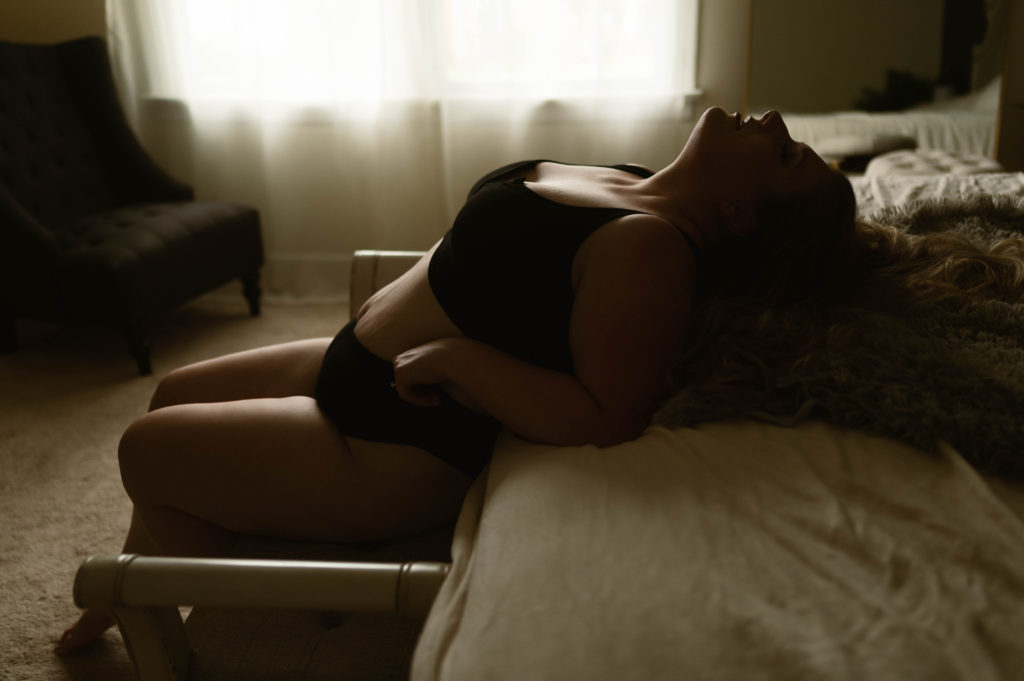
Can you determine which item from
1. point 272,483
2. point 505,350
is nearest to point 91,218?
point 272,483

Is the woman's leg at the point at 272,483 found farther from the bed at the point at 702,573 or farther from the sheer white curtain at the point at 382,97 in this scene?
the sheer white curtain at the point at 382,97

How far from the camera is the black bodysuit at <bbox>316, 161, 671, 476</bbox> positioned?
3.08 feet

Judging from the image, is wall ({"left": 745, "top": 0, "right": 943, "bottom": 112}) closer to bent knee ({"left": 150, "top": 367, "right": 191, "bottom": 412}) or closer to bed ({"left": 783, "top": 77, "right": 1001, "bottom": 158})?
bed ({"left": 783, "top": 77, "right": 1001, "bottom": 158})

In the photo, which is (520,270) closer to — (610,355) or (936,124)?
(610,355)

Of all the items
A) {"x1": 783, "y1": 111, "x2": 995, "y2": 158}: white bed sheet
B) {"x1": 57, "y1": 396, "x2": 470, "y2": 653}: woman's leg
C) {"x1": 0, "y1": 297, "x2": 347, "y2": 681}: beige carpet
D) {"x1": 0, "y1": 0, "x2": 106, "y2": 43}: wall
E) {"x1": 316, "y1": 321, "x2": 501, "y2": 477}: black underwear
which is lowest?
{"x1": 0, "y1": 297, "x2": 347, "y2": 681}: beige carpet

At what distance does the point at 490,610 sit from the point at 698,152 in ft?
2.45

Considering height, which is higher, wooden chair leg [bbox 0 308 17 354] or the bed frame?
the bed frame

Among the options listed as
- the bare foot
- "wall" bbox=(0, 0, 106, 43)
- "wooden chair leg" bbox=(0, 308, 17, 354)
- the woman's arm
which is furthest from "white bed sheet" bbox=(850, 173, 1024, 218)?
"wall" bbox=(0, 0, 106, 43)

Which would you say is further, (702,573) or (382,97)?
(382,97)

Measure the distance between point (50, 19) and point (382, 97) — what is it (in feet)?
4.74

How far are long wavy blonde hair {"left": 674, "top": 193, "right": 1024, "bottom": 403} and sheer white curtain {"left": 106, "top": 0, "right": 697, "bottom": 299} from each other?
6.95ft

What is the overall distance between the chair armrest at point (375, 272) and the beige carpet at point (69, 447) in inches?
29.3

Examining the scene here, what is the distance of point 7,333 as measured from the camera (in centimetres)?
270

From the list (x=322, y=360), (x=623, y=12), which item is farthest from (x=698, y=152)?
(x=623, y=12)
